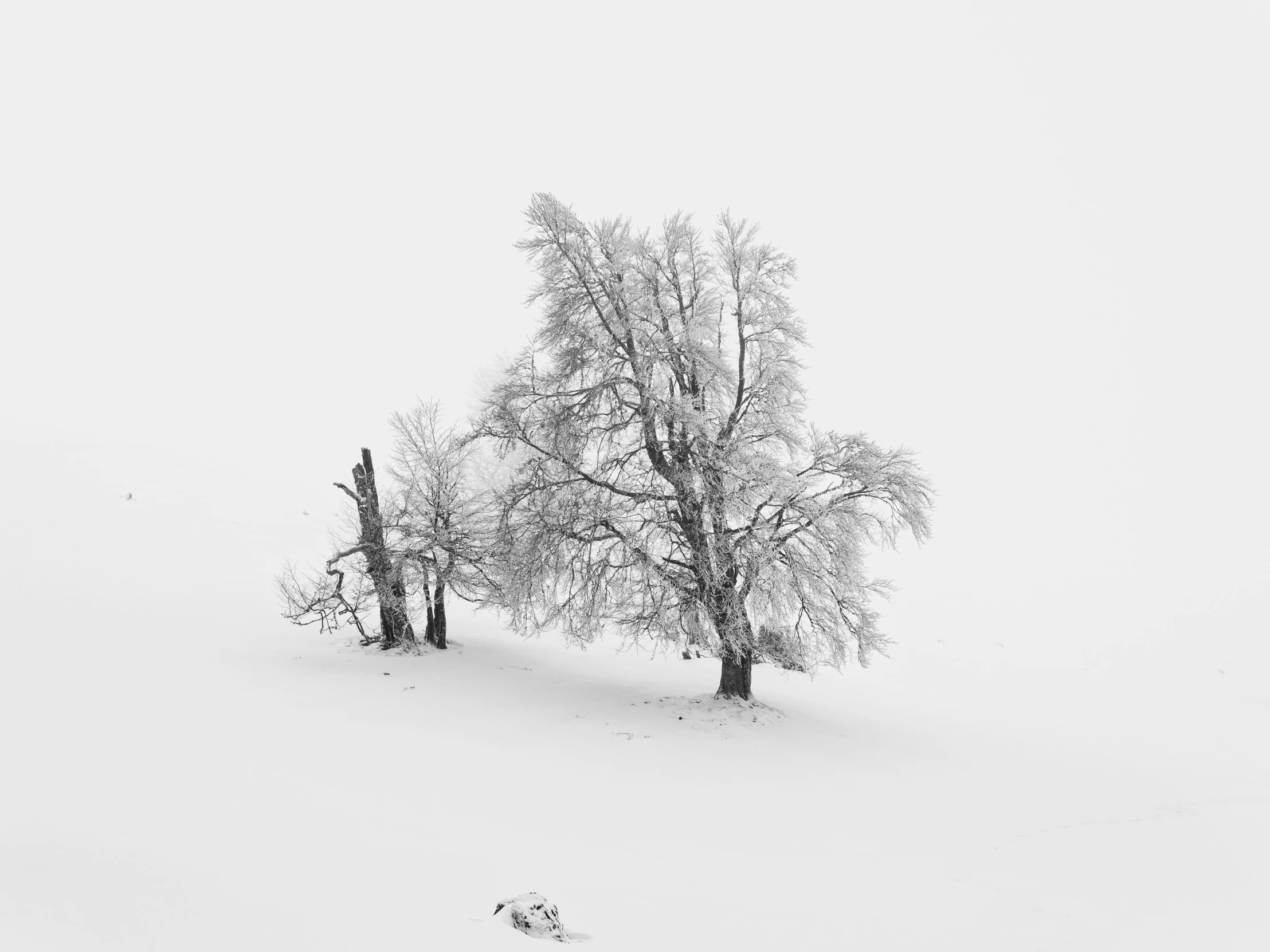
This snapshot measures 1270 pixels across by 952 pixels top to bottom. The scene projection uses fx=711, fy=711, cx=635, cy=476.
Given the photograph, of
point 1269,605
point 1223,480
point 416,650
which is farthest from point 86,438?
point 1223,480

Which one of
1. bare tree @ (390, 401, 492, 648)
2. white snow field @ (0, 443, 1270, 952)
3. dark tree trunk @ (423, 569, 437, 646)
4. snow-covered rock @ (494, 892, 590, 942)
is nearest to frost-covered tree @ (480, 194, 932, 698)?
bare tree @ (390, 401, 492, 648)

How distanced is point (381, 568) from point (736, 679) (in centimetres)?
832

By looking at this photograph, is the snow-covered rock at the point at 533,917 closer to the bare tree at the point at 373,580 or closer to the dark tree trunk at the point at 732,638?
the dark tree trunk at the point at 732,638

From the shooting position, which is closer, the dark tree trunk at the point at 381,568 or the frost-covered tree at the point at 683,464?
the frost-covered tree at the point at 683,464

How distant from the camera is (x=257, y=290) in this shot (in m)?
97.4

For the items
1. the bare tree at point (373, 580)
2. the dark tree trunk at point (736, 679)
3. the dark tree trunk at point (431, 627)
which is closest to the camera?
the dark tree trunk at point (736, 679)

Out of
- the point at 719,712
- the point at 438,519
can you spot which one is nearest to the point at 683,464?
the point at 719,712

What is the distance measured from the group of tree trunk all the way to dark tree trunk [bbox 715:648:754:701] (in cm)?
4

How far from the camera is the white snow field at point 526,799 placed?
4914 millimetres

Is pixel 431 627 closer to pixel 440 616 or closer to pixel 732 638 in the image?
pixel 440 616

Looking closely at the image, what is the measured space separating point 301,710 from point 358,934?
822cm

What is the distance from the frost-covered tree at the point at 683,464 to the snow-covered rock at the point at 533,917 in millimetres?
9025

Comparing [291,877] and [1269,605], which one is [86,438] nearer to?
[291,877]

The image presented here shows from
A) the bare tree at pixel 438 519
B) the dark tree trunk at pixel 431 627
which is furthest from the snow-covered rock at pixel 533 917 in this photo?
the dark tree trunk at pixel 431 627
